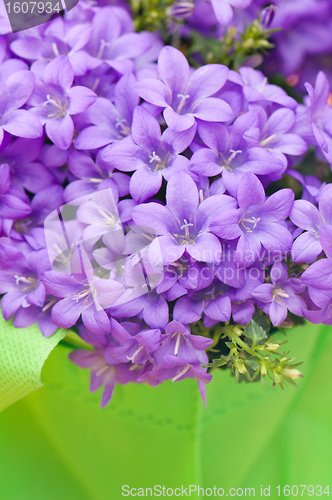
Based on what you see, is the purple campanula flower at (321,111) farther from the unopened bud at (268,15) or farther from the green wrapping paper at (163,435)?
the green wrapping paper at (163,435)

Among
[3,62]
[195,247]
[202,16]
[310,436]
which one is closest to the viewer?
[195,247]

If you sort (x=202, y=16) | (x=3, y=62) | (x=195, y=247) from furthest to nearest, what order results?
1. (x=202, y=16)
2. (x=3, y=62)
3. (x=195, y=247)

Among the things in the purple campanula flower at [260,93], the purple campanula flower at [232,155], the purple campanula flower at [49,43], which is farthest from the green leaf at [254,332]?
the purple campanula flower at [49,43]

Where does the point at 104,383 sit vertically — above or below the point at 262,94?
below

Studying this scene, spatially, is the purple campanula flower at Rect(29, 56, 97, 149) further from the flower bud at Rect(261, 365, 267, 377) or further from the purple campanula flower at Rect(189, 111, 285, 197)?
the flower bud at Rect(261, 365, 267, 377)

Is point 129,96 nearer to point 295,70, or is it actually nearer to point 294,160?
point 294,160

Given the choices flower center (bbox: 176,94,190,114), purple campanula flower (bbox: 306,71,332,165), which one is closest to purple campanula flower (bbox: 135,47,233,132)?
flower center (bbox: 176,94,190,114)

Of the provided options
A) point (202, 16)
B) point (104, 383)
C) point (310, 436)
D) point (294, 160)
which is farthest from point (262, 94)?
point (310, 436)
